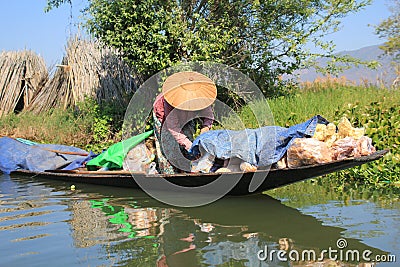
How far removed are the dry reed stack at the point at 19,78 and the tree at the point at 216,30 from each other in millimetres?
3542

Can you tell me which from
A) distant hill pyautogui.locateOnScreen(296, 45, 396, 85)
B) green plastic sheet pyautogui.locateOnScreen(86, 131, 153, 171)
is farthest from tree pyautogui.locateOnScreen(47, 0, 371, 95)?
green plastic sheet pyautogui.locateOnScreen(86, 131, 153, 171)

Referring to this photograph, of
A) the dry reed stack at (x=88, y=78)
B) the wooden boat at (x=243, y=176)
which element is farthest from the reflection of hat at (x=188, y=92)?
the dry reed stack at (x=88, y=78)

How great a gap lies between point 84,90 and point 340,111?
19.3ft

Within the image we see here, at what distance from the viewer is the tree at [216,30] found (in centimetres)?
797

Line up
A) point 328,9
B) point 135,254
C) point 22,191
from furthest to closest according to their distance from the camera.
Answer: point 328,9
point 22,191
point 135,254

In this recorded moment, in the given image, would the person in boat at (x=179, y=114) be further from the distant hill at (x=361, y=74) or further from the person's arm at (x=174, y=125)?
the distant hill at (x=361, y=74)

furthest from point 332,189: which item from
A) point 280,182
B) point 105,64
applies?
point 105,64

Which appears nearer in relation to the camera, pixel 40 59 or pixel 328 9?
→ pixel 328 9

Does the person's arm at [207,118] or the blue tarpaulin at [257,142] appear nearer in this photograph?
the blue tarpaulin at [257,142]

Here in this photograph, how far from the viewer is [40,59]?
12.4 metres

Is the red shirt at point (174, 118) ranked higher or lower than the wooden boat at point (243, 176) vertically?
higher

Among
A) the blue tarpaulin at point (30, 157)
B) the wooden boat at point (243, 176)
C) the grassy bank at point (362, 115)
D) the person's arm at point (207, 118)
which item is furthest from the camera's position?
the blue tarpaulin at point (30, 157)

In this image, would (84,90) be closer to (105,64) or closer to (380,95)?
(105,64)

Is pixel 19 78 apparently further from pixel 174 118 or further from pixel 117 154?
pixel 174 118
